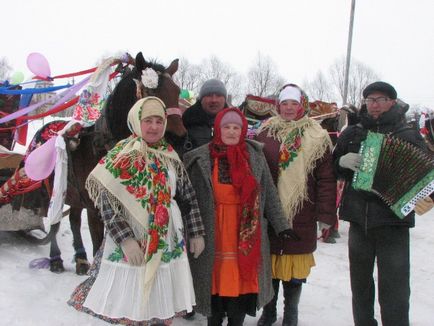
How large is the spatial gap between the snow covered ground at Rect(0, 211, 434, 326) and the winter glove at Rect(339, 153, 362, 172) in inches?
58.7

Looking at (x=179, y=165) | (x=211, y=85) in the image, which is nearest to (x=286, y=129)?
(x=211, y=85)

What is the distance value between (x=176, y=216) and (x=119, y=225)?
34 centimetres

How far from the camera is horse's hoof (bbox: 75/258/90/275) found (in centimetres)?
430

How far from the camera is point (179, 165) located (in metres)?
2.56

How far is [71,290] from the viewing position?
3.86 meters

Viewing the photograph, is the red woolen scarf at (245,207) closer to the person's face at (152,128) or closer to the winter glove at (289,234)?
the winter glove at (289,234)

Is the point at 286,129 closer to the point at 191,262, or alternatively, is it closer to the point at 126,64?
the point at 191,262

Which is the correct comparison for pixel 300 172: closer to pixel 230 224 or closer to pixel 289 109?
pixel 289 109

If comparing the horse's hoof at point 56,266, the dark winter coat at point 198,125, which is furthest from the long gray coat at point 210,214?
the horse's hoof at point 56,266

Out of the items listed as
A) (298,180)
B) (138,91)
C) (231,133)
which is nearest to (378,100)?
(298,180)

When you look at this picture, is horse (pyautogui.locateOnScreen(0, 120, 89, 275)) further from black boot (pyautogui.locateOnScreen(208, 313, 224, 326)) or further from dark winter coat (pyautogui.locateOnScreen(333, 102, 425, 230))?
dark winter coat (pyautogui.locateOnScreen(333, 102, 425, 230))

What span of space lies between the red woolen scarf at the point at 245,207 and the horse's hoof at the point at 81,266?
234cm

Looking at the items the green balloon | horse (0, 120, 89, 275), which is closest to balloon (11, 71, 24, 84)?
the green balloon

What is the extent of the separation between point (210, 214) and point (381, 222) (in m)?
1.12
